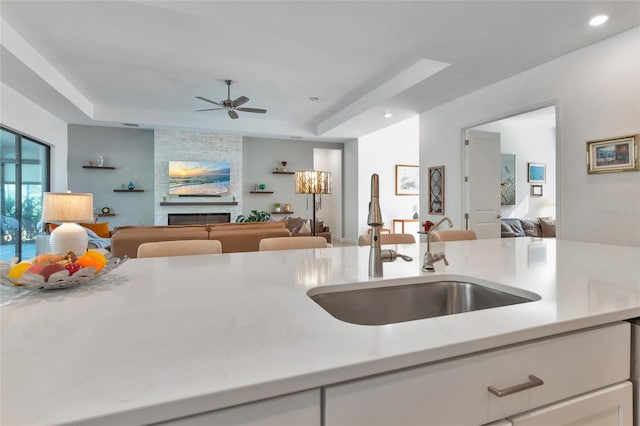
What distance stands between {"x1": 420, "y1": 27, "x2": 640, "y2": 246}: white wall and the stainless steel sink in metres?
2.72

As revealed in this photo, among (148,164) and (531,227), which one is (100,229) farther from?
(531,227)

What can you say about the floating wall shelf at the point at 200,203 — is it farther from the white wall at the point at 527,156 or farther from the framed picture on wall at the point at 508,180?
the framed picture on wall at the point at 508,180

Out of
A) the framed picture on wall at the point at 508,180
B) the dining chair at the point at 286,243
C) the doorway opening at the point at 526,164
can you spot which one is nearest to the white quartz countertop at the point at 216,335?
the dining chair at the point at 286,243

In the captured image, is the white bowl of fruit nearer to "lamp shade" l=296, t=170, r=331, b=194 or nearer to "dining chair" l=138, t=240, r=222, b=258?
"dining chair" l=138, t=240, r=222, b=258

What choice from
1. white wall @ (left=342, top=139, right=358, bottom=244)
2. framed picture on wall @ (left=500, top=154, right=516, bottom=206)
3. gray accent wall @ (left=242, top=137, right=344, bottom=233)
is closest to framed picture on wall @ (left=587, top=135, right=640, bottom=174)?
framed picture on wall @ (left=500, top=154, right=516, bottom=206)

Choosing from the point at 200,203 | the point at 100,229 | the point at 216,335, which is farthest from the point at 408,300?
the point at 200,203

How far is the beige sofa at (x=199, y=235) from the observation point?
320cm

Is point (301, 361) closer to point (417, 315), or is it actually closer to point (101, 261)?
point (417, 315)

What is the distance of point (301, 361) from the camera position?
55 centimetres

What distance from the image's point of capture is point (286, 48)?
361 cm

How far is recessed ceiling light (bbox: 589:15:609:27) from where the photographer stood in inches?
105

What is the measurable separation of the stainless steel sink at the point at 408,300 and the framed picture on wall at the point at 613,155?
2791mm

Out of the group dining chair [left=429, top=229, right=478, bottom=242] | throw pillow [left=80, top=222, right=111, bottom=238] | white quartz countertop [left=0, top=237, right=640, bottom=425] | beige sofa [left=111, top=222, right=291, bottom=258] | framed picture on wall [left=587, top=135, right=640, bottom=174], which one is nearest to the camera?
white quartz countertop [left=0, top=237, right=640, bottom=425]

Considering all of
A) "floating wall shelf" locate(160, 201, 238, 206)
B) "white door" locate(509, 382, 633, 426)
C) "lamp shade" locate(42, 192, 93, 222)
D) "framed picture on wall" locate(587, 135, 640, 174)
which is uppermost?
"framed picture on wall" locate(587, 135, 640, 174)
